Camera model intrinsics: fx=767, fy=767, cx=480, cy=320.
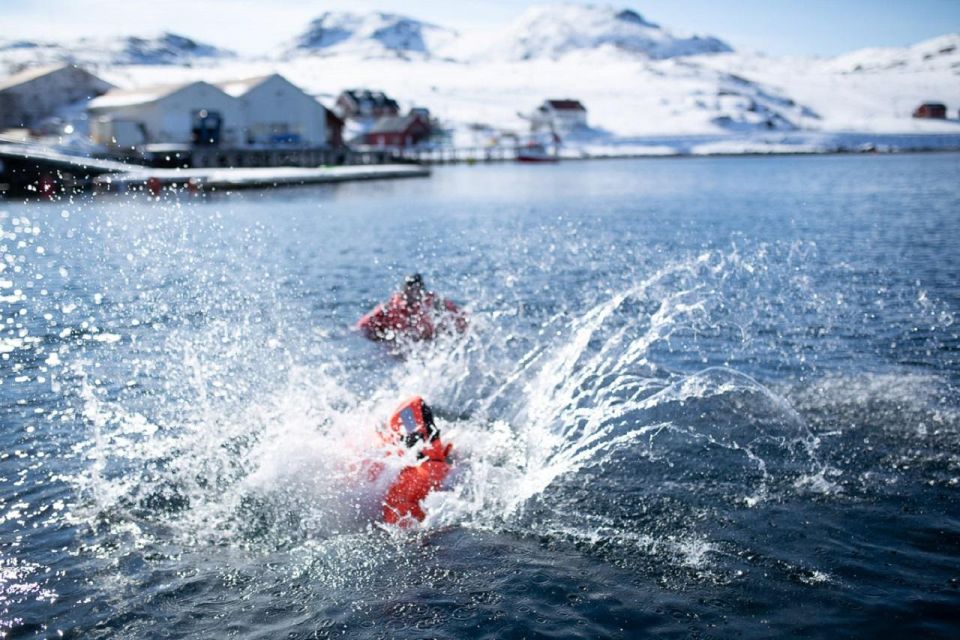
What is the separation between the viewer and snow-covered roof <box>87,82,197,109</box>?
74.3 metres

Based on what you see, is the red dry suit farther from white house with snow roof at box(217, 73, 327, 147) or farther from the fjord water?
white house with snow roof at box(217, 73, 327, 147)

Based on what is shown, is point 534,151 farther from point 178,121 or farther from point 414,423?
point 414,423

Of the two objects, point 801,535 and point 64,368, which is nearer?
point 801,535

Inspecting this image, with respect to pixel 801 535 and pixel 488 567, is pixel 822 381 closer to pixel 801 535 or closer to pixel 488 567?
pixel 801 535

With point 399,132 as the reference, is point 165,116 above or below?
below

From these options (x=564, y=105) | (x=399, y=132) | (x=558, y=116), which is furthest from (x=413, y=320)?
(x=564, y=105)

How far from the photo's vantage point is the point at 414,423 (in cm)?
1080

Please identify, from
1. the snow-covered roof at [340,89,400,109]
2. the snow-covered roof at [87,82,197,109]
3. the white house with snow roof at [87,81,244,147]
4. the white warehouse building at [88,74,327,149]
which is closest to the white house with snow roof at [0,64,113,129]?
the snow-covered roof at [87,82,197,109]

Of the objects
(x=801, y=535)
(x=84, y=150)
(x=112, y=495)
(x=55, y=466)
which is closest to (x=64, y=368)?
(x=55, y=466)

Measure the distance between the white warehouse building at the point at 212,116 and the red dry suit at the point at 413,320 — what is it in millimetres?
60860

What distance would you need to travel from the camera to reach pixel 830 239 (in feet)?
104

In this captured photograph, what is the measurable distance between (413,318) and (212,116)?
222 feet

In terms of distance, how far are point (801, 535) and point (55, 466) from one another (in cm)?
1055

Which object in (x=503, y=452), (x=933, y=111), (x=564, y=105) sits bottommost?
(x=503, y=452)
